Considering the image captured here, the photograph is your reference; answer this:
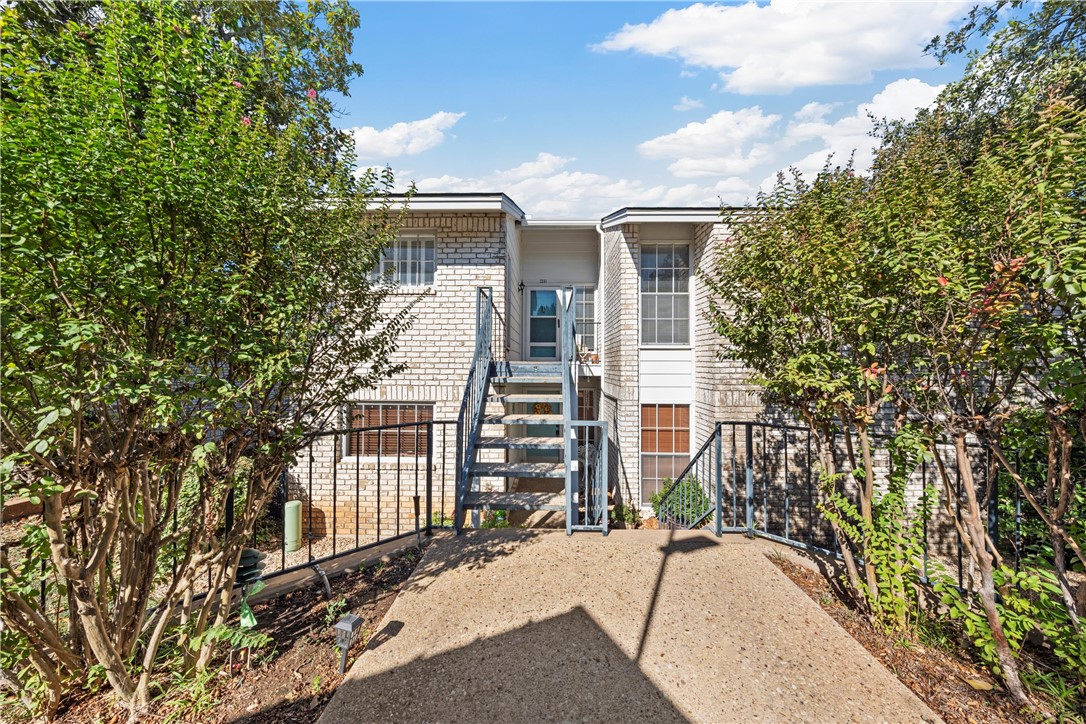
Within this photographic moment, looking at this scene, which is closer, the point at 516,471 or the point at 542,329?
the point at 516,471

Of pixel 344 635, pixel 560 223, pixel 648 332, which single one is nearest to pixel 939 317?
pixel 344 635

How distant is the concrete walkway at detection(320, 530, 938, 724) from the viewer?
211cm

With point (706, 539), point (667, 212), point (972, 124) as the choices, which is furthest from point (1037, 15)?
point (706, 539)

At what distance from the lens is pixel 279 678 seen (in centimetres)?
229

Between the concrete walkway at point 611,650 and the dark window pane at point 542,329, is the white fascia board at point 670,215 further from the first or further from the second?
the concrete walkway at point 611,650

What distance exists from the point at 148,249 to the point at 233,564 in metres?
1.75

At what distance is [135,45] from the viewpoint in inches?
83.1

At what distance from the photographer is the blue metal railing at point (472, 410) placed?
4.13 metres

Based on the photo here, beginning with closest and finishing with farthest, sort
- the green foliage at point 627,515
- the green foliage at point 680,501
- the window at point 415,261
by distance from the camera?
the green foliage at point 680,501 → the window at point 415,261 → the green foliage at point 627,515

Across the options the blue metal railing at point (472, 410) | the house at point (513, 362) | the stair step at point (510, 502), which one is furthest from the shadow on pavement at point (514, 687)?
the house at point (513, 362)

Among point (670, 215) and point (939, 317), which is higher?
point (670, 215)

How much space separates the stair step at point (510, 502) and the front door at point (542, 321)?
6801 mm

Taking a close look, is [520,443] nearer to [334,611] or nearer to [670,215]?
[334,611]

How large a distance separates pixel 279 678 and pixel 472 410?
10.9 ft
